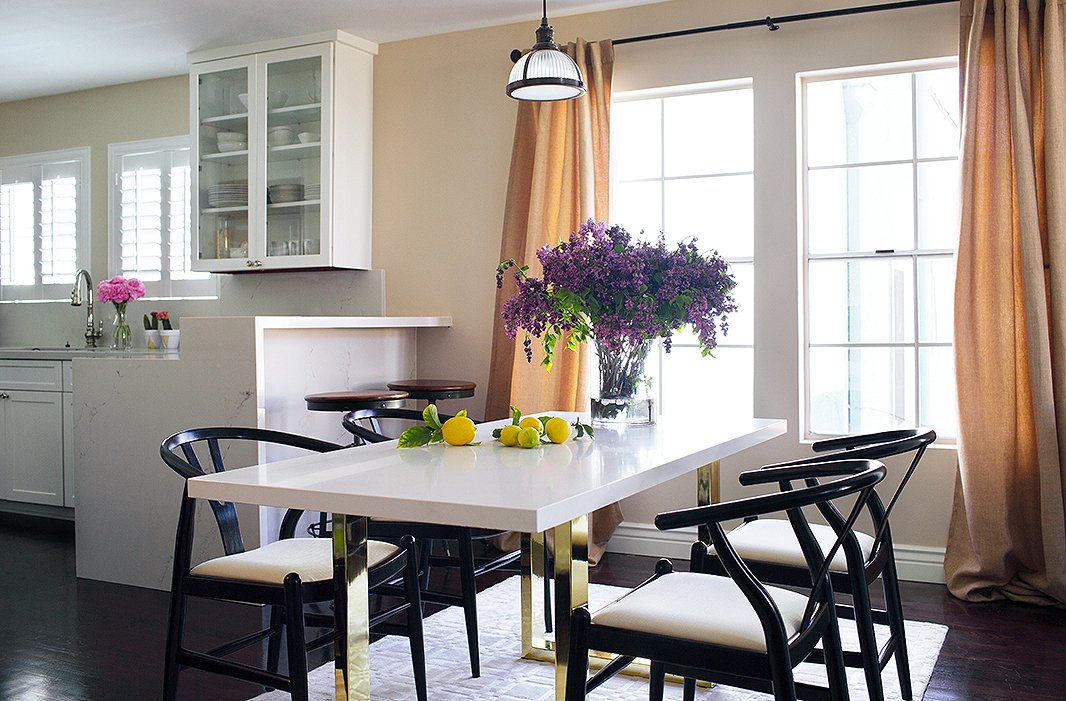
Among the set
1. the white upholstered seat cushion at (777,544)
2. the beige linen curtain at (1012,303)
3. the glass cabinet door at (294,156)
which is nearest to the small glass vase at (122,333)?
the glass cabinet door at (294,156)

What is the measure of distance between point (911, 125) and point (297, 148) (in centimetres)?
288

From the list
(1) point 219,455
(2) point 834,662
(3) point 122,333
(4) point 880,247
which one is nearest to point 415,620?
(1) point 219,455

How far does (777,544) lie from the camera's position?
2588 mm

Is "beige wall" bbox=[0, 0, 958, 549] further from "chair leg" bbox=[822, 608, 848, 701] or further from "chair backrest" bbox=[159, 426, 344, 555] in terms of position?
"chair leg" bbox=[822, 608, 848, 701]

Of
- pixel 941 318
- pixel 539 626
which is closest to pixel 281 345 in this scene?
pixel 539 626

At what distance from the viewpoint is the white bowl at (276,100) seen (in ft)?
16.6

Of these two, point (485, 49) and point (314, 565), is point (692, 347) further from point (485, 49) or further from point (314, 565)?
point (314, 565)

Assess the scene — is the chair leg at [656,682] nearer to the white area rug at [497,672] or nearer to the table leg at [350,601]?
the white area rug at [497,672]

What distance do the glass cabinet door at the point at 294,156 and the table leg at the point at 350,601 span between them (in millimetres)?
3181

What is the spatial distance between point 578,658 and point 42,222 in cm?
565

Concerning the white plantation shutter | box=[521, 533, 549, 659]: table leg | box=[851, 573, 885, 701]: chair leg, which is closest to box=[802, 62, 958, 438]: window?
box=[521, 533, 549, 659]: table leg

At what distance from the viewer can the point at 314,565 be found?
7.79 feet

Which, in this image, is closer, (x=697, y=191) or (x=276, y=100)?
(x=697, y=191)

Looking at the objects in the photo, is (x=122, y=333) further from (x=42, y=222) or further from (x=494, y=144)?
(x=494, y=144)
